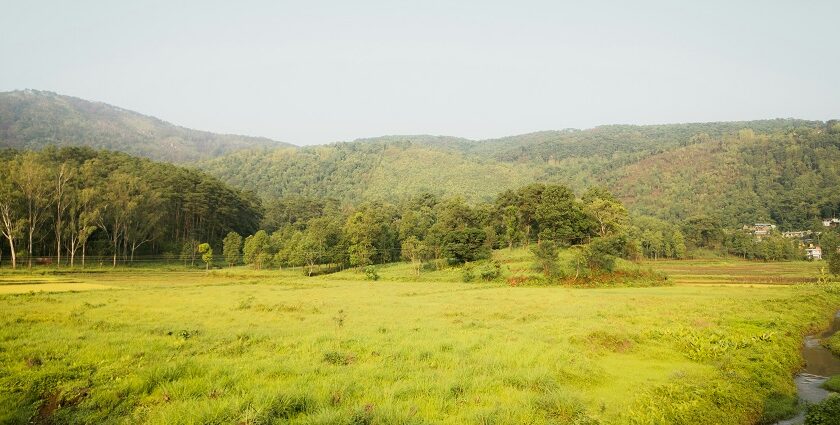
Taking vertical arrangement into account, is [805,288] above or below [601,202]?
below

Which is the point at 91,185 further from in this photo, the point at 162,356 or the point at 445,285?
the point at 162,356

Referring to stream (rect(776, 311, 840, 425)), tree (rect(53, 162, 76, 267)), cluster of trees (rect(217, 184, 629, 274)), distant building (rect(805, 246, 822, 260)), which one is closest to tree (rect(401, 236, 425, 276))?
cluster of trees (rect(217, 184, 629, 274))

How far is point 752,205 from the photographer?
189250 mm

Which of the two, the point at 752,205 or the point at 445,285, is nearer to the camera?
the point at 445,285

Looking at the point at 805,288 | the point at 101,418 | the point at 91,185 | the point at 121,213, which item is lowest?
the point at 805,288

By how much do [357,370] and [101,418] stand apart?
6863 mm

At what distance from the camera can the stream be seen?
18438 mm

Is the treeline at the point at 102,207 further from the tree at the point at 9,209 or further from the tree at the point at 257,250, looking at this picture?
the tree at the point at 257,250

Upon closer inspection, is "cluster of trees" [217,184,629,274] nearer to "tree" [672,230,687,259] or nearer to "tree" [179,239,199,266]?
"tree" [179,239,199,266]

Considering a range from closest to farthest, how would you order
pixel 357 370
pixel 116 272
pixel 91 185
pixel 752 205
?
pixel 357 370 → pixel 116 272 → pixel 91 185 → pixel 752 205

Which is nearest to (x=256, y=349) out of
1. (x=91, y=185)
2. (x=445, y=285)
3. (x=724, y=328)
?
(x=724, y=328)

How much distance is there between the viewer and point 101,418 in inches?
408

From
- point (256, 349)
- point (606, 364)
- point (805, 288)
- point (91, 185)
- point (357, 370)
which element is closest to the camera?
point (357, 370)

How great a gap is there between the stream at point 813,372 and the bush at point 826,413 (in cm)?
145
